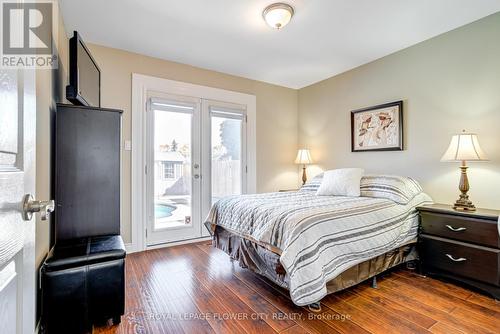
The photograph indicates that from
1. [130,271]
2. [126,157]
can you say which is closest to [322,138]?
[126,157]

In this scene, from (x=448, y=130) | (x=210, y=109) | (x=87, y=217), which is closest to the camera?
(x=87, y=217)

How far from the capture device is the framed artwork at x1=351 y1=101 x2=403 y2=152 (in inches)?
126

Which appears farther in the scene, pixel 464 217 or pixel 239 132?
pixel 239 132

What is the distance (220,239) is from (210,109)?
6.28 ft

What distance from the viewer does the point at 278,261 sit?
1.94 metres

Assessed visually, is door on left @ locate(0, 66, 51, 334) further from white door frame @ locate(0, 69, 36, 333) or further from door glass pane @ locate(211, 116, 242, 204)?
door glass pane @ locate(211, 116, 242, 204)

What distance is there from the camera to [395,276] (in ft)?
8.23

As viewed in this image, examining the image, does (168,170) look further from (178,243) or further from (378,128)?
(378,128)

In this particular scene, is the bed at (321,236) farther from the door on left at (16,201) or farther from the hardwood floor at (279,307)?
the door on left at (16,201)

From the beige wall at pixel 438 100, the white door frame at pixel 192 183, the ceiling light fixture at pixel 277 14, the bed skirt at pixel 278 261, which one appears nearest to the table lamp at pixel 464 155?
the beige wall at pixel 438 100

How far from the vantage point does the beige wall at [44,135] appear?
1.63 meters

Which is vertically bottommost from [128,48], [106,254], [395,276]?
[395,276]

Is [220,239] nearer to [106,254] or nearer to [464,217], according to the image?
[106,254]

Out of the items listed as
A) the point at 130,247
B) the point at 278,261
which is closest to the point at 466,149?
the point at 278,261
